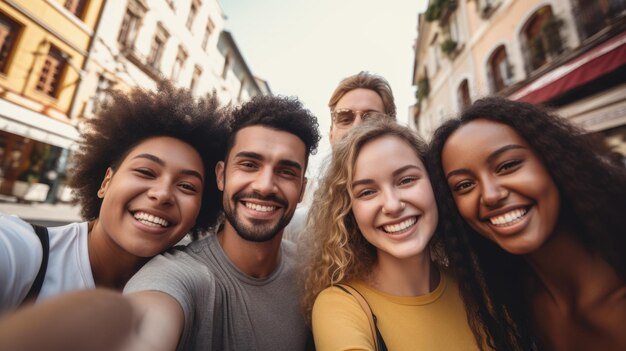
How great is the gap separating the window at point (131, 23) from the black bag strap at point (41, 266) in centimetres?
1426

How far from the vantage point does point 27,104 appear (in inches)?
373

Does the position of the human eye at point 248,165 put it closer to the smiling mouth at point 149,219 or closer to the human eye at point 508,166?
the smiling mouth at point 149,219

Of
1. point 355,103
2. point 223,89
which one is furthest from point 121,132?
point 223,89

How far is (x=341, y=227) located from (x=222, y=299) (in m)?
0.90

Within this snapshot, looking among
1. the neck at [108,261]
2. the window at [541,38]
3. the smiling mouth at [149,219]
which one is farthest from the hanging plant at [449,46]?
the neck at [108,261]

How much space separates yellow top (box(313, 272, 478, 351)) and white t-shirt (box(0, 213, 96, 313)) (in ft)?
4.85

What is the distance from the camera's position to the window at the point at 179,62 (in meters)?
15.7

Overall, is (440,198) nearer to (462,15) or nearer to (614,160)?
(614,160)

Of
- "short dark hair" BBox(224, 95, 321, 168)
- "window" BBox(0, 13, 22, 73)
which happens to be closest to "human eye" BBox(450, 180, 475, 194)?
"short dark hair" BBox(224, 95, 321, 168)

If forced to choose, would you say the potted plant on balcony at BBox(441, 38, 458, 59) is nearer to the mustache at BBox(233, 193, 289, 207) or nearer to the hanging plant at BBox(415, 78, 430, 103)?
the hanging plant at BBox(415, 78, 430, 103)

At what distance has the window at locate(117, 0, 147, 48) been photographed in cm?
1258

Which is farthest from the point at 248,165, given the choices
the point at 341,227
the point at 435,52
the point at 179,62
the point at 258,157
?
the point at 179,62

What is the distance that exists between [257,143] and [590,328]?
2369 mm

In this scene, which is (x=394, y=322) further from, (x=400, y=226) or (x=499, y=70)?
(x=499, y=70)
